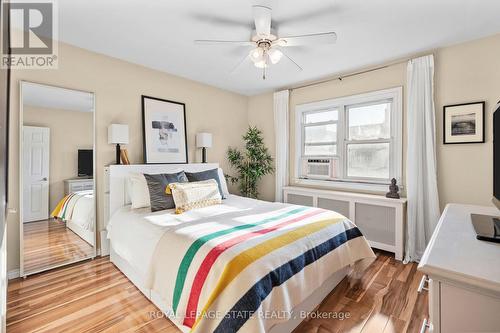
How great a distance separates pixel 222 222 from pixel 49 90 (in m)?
2.36

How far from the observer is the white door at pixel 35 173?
2.36 m

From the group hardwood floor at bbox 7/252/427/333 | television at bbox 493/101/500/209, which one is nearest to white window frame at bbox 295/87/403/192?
hardwood floor at bbox 7/252/427/333

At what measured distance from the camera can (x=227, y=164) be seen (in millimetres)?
4422

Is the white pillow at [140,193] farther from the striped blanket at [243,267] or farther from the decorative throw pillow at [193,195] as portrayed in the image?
the striped blanket at [243,267]

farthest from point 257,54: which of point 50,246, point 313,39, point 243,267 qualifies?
point 50,246

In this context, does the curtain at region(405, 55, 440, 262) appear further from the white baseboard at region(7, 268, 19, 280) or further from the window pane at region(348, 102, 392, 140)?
the white baseboard at region(7, 268, 19, 280)

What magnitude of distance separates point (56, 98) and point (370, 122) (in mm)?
3989

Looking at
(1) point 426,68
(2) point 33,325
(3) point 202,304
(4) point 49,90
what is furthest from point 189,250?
(1) point 426,68

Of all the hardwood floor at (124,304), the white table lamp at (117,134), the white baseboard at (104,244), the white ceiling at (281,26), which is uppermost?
the white ceiling at (281,26)

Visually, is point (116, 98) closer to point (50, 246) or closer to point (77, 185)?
point (77, 185)

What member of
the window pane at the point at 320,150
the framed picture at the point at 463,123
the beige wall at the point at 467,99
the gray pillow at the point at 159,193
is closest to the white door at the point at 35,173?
the gray pillow at the point at 159,193

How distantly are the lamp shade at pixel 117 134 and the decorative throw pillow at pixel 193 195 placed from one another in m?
0.90

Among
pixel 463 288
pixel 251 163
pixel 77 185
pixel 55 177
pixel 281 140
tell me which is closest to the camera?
pixel 463 288

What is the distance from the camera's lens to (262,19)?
74.8 inches
